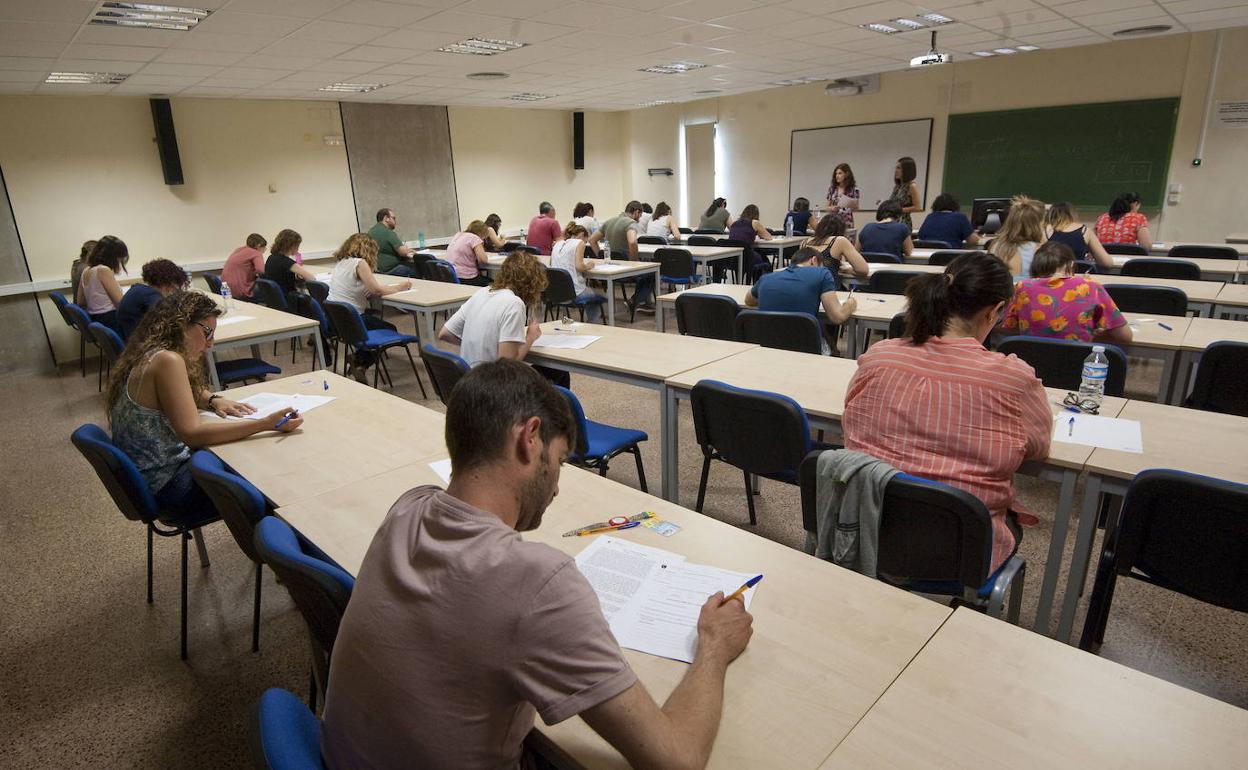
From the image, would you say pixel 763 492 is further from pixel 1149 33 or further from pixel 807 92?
pixel 807 92

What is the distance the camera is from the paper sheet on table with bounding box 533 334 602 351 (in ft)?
11.8

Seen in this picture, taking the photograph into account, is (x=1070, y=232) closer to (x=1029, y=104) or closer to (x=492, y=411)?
(x=1029, y=104)

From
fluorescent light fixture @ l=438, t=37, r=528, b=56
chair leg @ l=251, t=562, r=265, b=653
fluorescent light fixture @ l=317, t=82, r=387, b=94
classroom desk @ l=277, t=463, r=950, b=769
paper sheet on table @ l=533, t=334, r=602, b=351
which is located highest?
fluorescent light fixture @ l=438, t=37, r=528, b=56

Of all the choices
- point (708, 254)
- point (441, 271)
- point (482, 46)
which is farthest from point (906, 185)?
point (441, 271)

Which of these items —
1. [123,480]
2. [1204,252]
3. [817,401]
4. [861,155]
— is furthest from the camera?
[861,155]

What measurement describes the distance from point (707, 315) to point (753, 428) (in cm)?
216

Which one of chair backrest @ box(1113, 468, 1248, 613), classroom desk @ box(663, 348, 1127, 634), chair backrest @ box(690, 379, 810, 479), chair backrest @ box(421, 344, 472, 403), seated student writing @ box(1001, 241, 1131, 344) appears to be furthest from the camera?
seated student writing @ box(1001, 241, 1131, 344)

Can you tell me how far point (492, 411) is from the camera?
108cm

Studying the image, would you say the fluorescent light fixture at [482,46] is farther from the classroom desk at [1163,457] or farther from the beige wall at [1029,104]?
the beige wall at [1029,104]

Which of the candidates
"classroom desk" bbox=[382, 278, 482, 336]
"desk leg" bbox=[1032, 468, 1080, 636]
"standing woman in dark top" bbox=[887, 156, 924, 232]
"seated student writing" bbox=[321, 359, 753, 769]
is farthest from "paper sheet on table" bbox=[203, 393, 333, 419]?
"standing woman in dark top" bbox=[887, 156, 924, 232]

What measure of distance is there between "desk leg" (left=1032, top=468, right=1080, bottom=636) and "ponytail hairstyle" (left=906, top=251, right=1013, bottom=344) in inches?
23.2

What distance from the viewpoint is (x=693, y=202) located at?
41.3 feet

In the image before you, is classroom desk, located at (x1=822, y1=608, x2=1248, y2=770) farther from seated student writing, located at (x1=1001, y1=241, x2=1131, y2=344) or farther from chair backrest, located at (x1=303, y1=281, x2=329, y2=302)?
Answer: chair backrest, located at (x1=303, y1=281, x2=329, y2=302)

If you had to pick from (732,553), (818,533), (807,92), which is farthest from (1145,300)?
(807,92)
